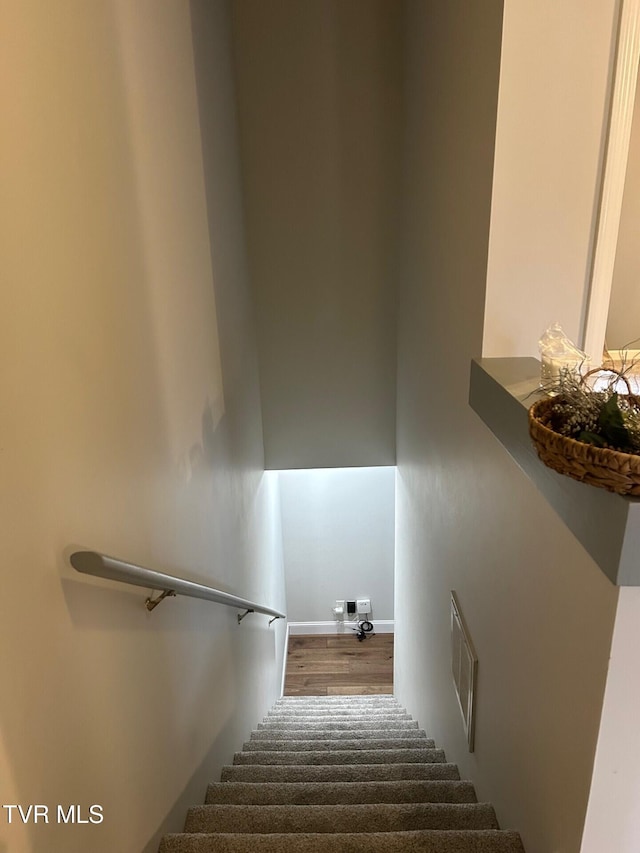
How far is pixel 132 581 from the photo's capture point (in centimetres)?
128

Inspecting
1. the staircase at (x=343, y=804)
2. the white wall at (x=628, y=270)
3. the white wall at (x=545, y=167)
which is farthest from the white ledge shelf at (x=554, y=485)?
the staircase at (x=343, y=804)

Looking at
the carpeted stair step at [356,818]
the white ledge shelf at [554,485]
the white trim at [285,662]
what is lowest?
the white trim at [285,662]

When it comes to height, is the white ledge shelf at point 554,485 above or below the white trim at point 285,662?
above

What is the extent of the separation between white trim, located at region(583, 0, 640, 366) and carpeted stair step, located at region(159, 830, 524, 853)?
50.1 inches

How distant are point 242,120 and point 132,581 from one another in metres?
3.01

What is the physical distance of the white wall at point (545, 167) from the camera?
54.7 inches

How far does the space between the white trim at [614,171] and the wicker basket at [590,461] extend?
764 millimetres

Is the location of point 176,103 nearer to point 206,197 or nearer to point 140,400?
point 206,197

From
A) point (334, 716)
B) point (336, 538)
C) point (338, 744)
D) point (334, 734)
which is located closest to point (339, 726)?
point (334, 734)

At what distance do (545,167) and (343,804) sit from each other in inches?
78.0

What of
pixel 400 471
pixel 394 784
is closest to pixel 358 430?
pixel 400 471

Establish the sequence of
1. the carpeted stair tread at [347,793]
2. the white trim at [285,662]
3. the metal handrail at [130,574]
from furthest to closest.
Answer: the white trim at [285,662]
the carpeted stair tread at [347,793]
the metal handrail at [130,574]

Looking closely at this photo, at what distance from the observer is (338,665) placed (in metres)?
5.79

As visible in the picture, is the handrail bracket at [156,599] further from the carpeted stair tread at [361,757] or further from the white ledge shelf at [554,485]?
the carpeted stair tread at [361,757]
